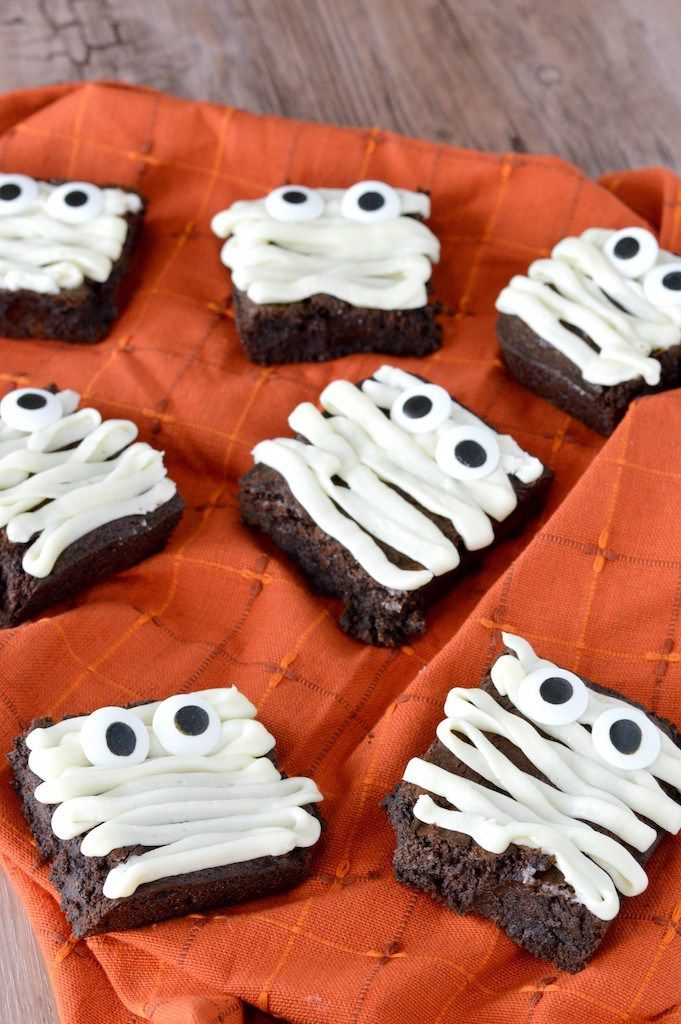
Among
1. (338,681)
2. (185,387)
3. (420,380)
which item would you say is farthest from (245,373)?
(338,681)

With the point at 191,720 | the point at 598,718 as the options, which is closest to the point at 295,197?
the point at 191,720

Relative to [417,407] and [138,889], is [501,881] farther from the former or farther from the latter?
[417,407]

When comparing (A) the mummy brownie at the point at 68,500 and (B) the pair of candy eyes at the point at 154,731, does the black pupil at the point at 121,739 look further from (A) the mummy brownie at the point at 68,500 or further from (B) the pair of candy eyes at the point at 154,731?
(A) the mummy brownie at the point at 68,500

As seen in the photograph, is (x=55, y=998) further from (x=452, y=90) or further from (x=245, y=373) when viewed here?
(x=452, y=90)

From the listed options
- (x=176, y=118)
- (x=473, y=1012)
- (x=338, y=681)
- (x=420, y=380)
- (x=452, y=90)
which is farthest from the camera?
(x=452, y=90)

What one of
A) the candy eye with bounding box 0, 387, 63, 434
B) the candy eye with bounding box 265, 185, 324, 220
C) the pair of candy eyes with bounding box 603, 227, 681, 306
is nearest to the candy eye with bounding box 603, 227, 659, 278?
the pair of candy eyes with bounding box 603, 227, 681, 306

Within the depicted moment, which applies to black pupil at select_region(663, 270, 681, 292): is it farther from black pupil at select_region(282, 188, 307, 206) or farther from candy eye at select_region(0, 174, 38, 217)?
candy eye at select_region(0, 174, 38, 217)
